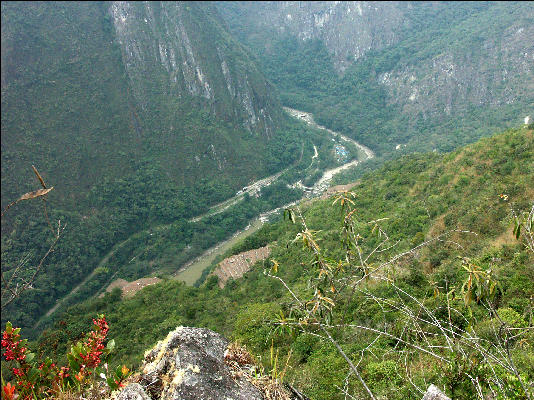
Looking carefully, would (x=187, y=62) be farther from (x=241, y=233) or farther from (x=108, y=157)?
(x=241, y=233)

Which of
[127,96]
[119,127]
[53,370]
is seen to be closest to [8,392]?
[53,370]

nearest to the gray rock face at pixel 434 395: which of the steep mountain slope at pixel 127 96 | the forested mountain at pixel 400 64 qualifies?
the steep mountain slope at pixel 127 96

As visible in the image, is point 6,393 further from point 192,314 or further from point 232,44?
point 232,44

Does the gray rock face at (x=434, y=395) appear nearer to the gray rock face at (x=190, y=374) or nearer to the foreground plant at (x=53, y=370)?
the gray rock face at (x=190, y=374)

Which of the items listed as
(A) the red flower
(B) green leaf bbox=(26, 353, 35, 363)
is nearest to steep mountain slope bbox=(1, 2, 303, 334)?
A: (B) green leaf bbox=(26, 353, 35, 363)

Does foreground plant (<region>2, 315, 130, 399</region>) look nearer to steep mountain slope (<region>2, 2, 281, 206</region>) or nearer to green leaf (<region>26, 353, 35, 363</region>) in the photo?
green leaf (<region>26, 353, 35, 363</region>)

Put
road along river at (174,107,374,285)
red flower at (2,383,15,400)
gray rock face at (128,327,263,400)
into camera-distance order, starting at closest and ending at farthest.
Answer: red flower at (2,383,15,400) → gray rock face at (128,327,263,400) → road along river at (174,107,374,285)

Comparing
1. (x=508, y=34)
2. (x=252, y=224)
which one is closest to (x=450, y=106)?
(x=508, y=34)
